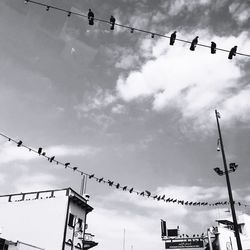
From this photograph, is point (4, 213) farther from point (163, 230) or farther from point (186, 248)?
point (186, 248)

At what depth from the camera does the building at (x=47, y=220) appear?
30.6 meters

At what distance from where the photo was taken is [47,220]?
103 feet

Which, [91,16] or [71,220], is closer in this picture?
[91,16]

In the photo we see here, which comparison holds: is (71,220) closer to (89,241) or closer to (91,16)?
(89,241)

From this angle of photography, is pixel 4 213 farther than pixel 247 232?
No

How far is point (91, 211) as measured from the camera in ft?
121

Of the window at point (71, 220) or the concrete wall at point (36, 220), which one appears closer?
the concrete wall at point (36, 220)

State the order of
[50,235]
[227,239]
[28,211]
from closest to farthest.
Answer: [50,235], [28,211], [227,239]

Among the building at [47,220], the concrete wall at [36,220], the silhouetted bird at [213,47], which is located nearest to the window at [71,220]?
the building at [47,220]

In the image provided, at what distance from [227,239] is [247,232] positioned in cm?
1143

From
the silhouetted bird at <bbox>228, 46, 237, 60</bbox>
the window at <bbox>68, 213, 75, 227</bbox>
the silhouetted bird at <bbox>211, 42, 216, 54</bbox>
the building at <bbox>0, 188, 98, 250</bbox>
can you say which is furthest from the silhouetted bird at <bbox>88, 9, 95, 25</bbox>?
the window at <bbox>68, 213, 75, 227</bbox>

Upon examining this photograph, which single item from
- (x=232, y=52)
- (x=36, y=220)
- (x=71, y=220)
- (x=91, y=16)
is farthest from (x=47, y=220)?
(x=232, y=52)

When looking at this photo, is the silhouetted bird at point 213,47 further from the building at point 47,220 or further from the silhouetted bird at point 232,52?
the building at point 47,220

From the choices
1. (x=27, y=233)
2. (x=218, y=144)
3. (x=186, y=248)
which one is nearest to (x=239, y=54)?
(x=218, y=144)
